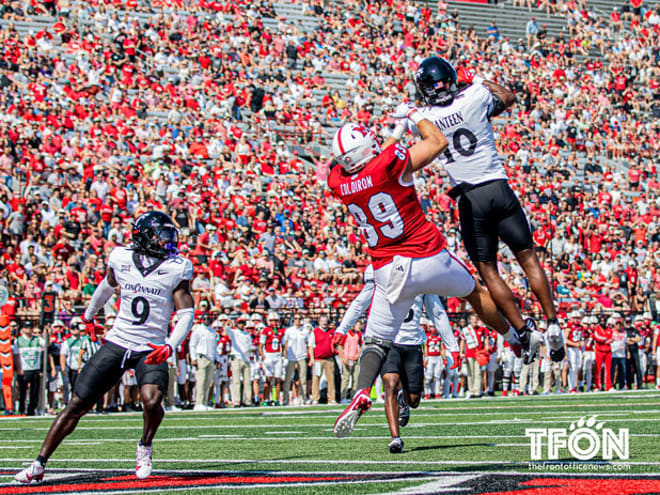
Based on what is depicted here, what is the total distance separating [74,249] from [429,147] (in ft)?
45.1

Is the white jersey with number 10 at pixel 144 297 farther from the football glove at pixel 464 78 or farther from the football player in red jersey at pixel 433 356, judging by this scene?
the football player in red jersey at pixel 433 356

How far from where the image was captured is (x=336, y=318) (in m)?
21.0

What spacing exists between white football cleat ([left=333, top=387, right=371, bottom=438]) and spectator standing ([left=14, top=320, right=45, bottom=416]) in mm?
11752

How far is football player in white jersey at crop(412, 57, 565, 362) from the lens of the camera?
7.62 meters

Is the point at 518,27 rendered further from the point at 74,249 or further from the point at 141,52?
the point at 74,249

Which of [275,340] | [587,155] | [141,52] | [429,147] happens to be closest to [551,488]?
[429,147]

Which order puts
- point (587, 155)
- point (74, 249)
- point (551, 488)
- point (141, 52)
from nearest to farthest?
point (551, 488)
point (74, 249)
point (141, 52)
point (587, 155)

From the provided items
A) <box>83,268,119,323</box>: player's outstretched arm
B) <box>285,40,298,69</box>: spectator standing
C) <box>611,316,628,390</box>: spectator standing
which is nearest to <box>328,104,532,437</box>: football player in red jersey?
<box>83,268,119,323</box>: player's outstretched arm

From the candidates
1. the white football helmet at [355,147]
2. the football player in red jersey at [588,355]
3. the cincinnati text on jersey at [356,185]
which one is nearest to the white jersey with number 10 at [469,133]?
the white football helmet at [355,147]

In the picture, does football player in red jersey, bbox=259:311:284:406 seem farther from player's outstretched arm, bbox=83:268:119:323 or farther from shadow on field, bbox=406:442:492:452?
player's outstretched arm, bbox=83:268:119:323

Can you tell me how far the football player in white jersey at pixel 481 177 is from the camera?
300 inches

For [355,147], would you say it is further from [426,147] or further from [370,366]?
[370,366]

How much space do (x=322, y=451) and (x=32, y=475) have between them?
2.91m

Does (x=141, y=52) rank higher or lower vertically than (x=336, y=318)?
higher
